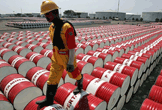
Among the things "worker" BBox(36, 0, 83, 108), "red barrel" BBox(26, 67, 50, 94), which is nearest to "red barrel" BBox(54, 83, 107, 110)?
"worker" BBox(36, 0, 83, 108)

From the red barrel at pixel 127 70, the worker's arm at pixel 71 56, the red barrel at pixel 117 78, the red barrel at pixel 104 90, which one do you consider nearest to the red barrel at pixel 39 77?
the red barrel at pixel 104 90

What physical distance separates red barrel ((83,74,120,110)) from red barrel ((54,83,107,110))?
35 centimetres

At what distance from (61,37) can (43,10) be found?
0.58m

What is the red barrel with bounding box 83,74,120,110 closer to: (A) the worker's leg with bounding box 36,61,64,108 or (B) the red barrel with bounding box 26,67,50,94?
(B) the red barrel with bounding box 26,67,50,94

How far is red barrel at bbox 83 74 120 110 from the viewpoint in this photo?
319 cm

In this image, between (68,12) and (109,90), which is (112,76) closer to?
(109,90)

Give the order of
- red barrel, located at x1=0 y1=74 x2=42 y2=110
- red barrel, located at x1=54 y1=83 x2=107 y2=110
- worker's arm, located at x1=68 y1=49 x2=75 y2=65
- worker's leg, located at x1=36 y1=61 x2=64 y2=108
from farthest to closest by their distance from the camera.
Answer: red barrel, located at x1=0 y1=74 x2=42 y2=110 < red barrel, located at x1=54 y1=83 x2=107 y2=110 < worker's leg, located at x1=36 y1=61 x2=64 y2=108 < worker's arm, located at x1=68 y1=49 x2=75 y2=65

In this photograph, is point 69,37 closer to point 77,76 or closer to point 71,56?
point 71,56

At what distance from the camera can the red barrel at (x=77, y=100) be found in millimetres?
2650

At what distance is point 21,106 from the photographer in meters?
2.94

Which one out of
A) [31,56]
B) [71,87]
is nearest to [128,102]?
[71,87]

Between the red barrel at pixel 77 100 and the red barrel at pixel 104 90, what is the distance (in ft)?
1.16

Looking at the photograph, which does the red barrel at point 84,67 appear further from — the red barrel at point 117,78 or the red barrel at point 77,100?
the red barrel at point 77,100

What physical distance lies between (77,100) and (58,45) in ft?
4.84
